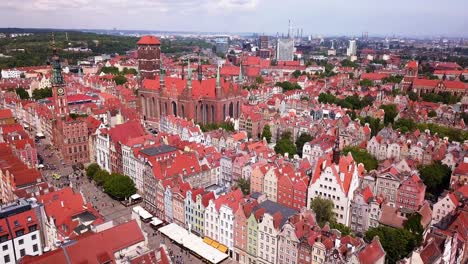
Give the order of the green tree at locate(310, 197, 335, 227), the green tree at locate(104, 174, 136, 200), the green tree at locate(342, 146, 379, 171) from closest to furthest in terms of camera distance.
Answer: the green tree at locate(310, 197, 335, 227) < the green tree at locate(104, 174, 136, 200) < the green tree at locate(342, 146, 379, 171)

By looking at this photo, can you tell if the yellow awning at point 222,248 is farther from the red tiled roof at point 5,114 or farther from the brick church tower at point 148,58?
the brick church tower at point 148,58

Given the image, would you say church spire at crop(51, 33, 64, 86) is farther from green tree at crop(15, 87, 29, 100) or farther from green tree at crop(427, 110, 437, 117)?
green tree at crop(427, 110, 437, 117)

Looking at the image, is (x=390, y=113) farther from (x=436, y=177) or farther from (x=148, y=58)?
(x=148, y=58)

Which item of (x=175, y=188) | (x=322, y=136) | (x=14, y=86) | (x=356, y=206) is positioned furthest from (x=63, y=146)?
(x=14, y=86)

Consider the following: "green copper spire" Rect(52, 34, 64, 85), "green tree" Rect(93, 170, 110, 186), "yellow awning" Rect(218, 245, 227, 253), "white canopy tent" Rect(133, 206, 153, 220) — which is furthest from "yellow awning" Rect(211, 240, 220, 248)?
"green copper spire" Rect(52, 34, 64, 85)

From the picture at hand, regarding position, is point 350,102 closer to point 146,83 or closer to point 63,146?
point 146,83
